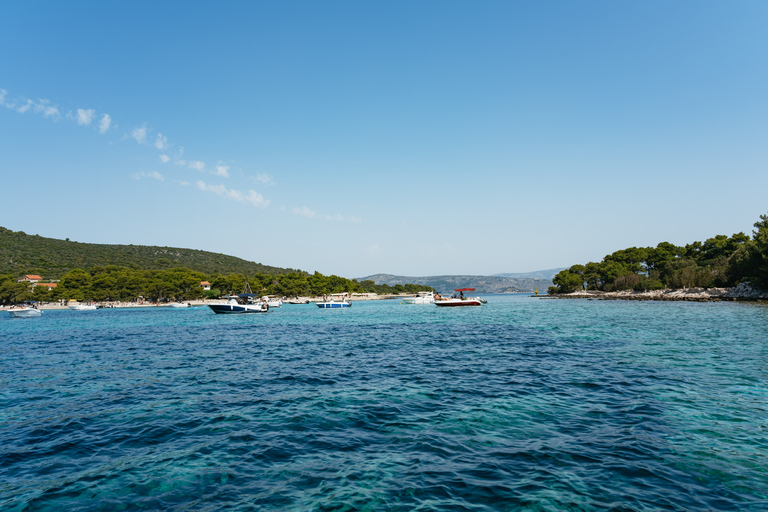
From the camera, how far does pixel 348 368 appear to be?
1984 centimetres

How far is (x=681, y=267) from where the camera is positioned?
10569 centimetres

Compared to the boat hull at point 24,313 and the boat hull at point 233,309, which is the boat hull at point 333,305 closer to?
the boat hull at point 233,309

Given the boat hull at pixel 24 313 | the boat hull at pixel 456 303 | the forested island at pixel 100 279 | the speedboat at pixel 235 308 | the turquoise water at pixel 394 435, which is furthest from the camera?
the forested island at pixel 100 279

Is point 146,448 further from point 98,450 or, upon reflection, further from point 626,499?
point 626,499

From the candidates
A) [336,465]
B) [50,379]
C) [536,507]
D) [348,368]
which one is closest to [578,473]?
[536,507]

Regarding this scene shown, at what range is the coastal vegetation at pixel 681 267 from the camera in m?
72.7

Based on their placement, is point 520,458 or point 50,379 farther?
point 50,379

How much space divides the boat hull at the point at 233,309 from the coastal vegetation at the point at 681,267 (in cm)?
9402

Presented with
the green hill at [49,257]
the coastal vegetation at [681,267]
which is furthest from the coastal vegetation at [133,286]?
the coastal vegetation at [681,267]

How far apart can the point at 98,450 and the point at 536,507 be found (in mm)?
10242

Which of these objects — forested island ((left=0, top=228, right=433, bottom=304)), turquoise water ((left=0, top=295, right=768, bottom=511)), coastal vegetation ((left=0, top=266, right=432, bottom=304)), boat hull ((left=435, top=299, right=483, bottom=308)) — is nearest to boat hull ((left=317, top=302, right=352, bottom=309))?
boat hull ((left=435, top=299, right=483, bottom=308))

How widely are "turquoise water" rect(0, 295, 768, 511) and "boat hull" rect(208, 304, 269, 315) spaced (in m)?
55.1

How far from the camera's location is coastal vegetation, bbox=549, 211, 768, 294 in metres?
72.7

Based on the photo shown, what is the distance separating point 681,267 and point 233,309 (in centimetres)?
11741
